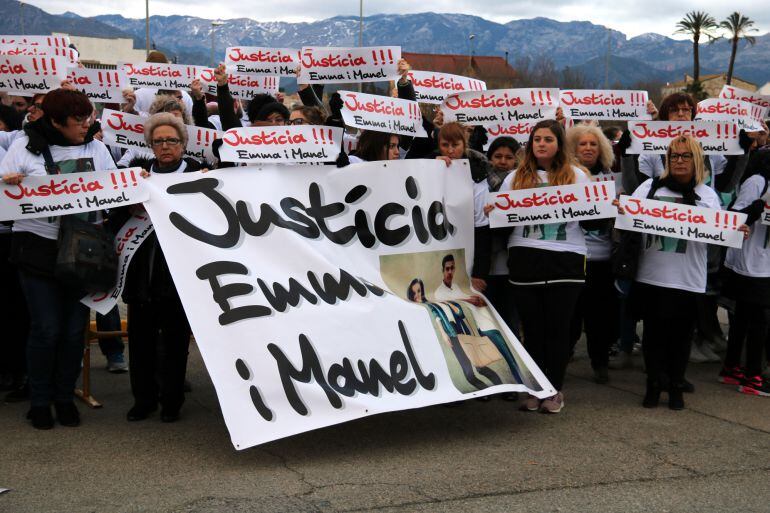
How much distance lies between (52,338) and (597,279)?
3976mm

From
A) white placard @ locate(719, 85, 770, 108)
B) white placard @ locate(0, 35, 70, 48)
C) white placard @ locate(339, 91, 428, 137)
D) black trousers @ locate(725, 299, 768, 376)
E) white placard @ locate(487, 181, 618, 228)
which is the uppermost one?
white placard @ locate(0, 35, 70, 48)

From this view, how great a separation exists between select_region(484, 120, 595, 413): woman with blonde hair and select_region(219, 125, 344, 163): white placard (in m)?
1.17

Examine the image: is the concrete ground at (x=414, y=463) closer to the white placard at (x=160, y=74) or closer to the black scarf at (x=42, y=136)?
the black scarf at (x=42, y=136)

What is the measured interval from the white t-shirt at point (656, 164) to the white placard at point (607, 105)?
0.62 meters

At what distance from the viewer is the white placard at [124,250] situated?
577 centimetres

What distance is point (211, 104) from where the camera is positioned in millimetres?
9633

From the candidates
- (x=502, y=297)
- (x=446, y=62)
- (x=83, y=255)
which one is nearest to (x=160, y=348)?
(x=83, y=255)

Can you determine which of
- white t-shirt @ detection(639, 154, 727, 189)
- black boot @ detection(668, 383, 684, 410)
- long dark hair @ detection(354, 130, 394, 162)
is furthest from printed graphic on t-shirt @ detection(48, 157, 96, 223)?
white t-shirt @ detection(639, 154, 727, 189)

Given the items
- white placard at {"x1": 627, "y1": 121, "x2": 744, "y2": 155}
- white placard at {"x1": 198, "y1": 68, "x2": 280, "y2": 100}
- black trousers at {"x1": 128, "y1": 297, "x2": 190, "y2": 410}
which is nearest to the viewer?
black trousers at {"x1": 128, "y1": 297, "x2": 190, "y2": 410}

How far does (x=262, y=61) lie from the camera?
862 centimetres

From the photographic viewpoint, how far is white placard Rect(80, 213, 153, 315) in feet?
18.9

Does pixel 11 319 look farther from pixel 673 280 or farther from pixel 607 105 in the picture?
pixel 607 105

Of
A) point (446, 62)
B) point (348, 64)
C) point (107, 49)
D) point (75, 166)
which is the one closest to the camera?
point (75, 166)

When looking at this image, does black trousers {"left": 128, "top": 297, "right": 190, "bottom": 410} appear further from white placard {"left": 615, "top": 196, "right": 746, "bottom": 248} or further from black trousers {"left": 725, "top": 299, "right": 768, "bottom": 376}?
black trousers {"left": 725, "top": 299, "right": 768, "bottom": 376}
